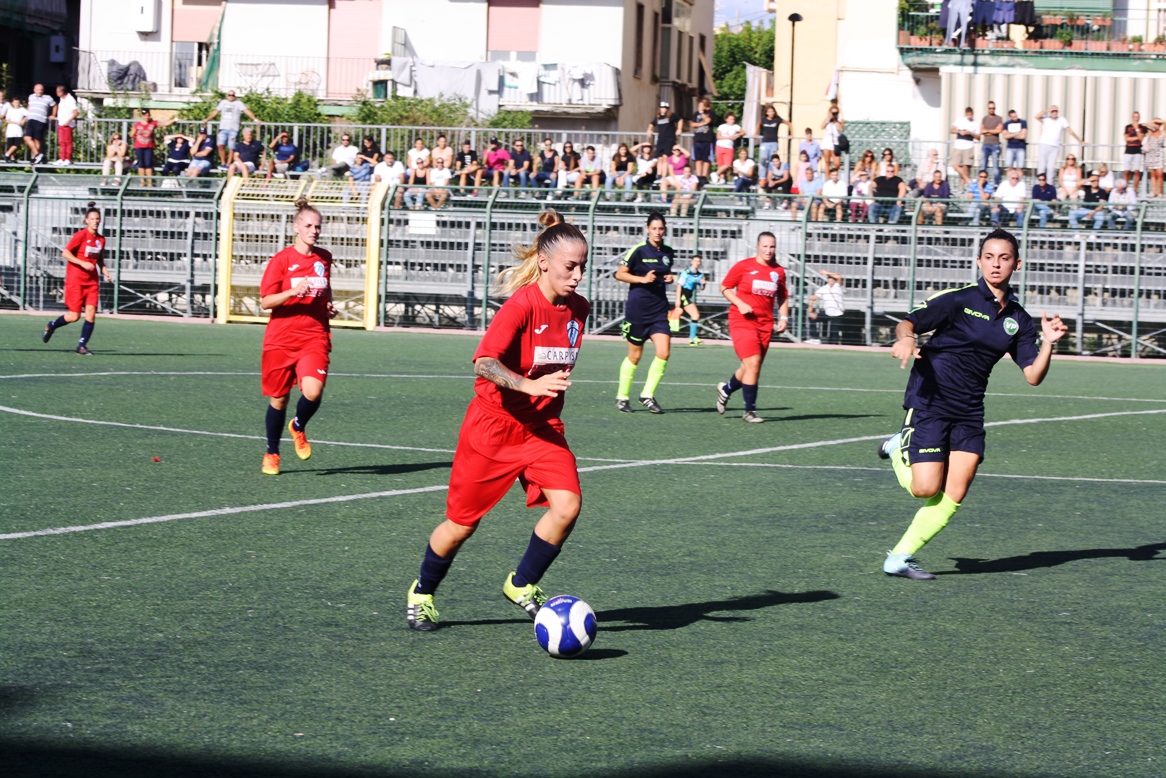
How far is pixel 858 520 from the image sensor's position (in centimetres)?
961

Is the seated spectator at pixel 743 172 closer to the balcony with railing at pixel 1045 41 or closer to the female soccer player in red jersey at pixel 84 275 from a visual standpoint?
the balcony with railing at pixel 1045 41

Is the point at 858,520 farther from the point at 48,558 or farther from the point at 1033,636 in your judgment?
the point at 48,558

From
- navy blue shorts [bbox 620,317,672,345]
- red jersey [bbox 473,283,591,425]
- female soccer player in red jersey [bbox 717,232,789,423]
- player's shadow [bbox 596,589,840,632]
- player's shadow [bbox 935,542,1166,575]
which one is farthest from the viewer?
navy blue shorts [bbox 620,317,672,345]

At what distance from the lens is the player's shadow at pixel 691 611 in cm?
672

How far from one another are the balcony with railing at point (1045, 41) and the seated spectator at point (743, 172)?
799 centimetres

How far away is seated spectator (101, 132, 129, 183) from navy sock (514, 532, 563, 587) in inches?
1064

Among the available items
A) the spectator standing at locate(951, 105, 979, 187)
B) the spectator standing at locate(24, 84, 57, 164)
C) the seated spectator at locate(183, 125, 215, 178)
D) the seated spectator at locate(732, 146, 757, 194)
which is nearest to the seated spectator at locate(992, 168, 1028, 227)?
the spectator standing at locate(951, 105, 979, 187)

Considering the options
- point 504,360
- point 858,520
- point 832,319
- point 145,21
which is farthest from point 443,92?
point 504,360

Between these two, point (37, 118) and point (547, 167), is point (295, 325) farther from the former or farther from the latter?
point (37, 118)

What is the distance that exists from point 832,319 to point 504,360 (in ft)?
70.1

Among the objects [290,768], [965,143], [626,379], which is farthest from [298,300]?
[965,143]

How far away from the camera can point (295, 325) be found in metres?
10.9

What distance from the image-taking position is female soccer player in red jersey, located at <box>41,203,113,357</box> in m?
19.4

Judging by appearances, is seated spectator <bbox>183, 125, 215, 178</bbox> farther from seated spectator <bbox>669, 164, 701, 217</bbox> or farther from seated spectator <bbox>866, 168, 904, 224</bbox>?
seated spectator <bbox>866, 168, 904, 224</bbox>
